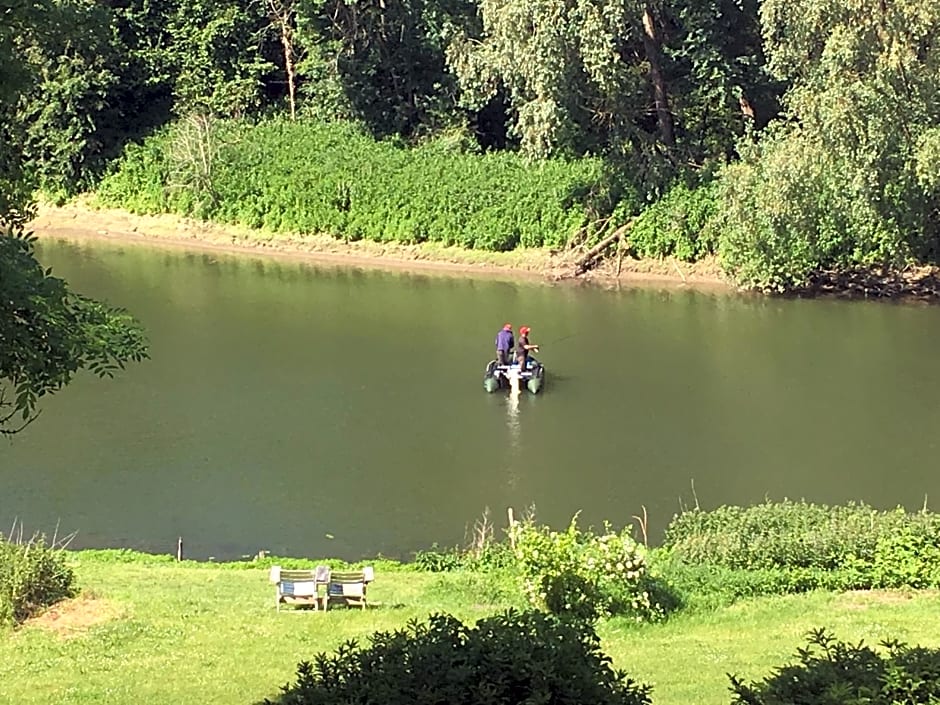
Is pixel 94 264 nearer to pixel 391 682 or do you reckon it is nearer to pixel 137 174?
pixel 137 174

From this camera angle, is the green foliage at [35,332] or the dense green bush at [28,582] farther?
the dense green bush at [28,582]

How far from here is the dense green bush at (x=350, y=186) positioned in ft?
111

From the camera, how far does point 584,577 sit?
39.1ft

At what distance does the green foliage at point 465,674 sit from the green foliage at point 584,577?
561 cm

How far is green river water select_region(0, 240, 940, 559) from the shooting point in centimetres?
1708

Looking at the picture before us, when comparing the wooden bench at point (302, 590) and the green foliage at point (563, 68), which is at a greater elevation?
the green foliage at point (563, 68)

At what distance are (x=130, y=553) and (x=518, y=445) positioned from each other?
6.43m

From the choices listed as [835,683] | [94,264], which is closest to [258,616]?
[835,683]

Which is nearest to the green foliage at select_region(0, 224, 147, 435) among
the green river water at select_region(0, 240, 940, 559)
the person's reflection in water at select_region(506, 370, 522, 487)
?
the green river water at select_region(0, 240, 940, 559)

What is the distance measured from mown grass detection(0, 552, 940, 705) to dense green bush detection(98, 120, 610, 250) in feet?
68.2

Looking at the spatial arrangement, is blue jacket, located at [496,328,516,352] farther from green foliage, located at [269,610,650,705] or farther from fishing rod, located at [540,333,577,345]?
green foliage, located at [269,610,650,705]

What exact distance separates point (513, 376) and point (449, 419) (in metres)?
1.76

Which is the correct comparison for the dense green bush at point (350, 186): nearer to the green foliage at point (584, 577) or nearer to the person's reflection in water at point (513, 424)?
the person's reflection in water at point (513, 424)

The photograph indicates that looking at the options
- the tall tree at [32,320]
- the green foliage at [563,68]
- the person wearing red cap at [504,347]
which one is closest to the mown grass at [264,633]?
the tall tree at [32,320]
